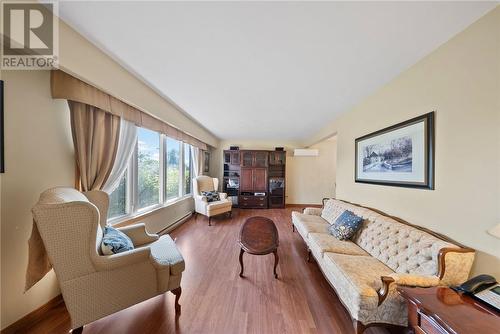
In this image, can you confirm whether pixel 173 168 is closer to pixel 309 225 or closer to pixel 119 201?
pixel 119 201

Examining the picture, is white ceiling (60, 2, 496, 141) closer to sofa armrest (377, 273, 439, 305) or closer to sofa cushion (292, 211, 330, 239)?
sofa armrest (377, 273, 439, 305)

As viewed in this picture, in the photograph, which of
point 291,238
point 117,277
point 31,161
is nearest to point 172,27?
point 31,161

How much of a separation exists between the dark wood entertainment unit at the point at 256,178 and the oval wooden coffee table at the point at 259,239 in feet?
10.1

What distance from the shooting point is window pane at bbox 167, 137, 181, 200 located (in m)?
3.75

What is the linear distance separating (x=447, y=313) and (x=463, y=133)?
1.26 metres

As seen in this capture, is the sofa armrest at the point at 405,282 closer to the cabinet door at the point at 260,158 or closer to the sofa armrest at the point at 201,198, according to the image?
the sofa armrest at the point at 201,198

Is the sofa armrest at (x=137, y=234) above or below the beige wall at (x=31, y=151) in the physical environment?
below

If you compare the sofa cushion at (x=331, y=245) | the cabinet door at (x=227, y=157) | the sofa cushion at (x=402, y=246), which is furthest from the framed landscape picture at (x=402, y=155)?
the cabinet door at (x=227, y=157)

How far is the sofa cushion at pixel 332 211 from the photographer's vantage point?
9.17 ft

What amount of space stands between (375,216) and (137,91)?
323 cm

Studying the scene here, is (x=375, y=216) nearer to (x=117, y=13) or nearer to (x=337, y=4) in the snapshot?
(x=337, y=4)

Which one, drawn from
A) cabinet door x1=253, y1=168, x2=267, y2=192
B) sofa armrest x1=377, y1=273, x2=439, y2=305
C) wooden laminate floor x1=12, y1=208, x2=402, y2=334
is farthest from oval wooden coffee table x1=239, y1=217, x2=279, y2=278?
cabinet door x1=253, y1=168, x2=267, y2=192

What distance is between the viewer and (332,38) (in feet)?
4.52

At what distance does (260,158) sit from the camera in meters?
5.70
